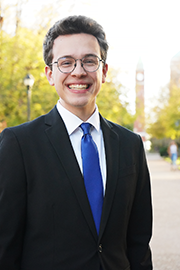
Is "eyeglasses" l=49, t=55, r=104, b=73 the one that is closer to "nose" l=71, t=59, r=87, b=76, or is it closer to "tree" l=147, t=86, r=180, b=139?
"nose" l=71, t=59, r=87, b=76

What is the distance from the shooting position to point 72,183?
2006 mm

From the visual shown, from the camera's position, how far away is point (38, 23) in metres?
16.1

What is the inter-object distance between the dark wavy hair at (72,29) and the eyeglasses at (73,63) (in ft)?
0.45

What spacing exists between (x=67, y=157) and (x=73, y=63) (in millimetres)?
609

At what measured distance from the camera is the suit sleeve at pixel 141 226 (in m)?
2.35

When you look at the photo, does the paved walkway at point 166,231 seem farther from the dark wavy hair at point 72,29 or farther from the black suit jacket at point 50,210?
the dark wavy hair at point 72,29

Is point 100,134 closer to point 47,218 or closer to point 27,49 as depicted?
point 47,218

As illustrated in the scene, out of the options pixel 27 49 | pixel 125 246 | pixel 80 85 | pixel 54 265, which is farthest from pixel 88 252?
pixel 27 49

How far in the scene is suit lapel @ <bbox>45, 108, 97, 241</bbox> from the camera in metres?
1.99

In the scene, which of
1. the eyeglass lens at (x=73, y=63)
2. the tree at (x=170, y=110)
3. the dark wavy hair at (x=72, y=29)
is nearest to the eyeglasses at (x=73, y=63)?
the eyeglass lens at (x=73, y=63)

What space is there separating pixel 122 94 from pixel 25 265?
15690mm

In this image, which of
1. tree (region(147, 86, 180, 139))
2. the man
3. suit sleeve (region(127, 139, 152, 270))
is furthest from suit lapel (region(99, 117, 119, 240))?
tree (region(147, 86, 180, 139))

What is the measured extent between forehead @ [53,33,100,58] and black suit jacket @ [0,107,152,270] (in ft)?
1.66

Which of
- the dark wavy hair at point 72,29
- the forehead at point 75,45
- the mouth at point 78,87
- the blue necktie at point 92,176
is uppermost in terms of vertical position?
the dark wavy hair at point 72,29
